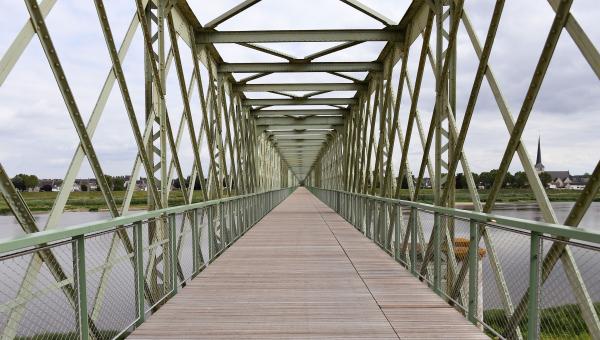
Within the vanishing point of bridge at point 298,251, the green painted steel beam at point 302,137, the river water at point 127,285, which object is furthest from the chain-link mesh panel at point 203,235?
the green painted steel beam at point 302,137

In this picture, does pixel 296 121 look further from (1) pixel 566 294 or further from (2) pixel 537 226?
(1) pixel 566 294

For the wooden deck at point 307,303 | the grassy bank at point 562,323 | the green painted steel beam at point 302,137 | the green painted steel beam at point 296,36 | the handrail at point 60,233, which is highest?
the green painted steel beam at point 302,137

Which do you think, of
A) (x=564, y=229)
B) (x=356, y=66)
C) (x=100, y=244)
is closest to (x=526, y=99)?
(x=564, y=229)

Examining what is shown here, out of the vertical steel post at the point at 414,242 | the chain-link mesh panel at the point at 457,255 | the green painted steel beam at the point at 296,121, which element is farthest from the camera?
the green painted steel beam at the point at 296,121

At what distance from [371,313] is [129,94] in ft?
11.4

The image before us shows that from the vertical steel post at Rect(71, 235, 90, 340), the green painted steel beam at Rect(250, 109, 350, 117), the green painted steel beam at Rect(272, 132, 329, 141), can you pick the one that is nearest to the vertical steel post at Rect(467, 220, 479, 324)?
the vertical steel post at Rect(71, 235, 90, 340)

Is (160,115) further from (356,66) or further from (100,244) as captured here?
(356,66)

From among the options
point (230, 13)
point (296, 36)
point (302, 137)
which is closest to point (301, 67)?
point (296, 36)

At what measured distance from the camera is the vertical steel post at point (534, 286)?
3279 millimetres

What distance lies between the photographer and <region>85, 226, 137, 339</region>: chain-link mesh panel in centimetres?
356

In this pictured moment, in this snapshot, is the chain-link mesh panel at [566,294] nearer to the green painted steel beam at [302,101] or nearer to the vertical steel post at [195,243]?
the vertical steel post at [195,243]

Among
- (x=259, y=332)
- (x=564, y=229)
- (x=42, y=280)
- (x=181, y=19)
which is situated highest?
(x=181, y=19)

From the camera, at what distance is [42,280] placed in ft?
10.5

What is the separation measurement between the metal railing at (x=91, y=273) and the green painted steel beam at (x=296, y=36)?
188 inches
